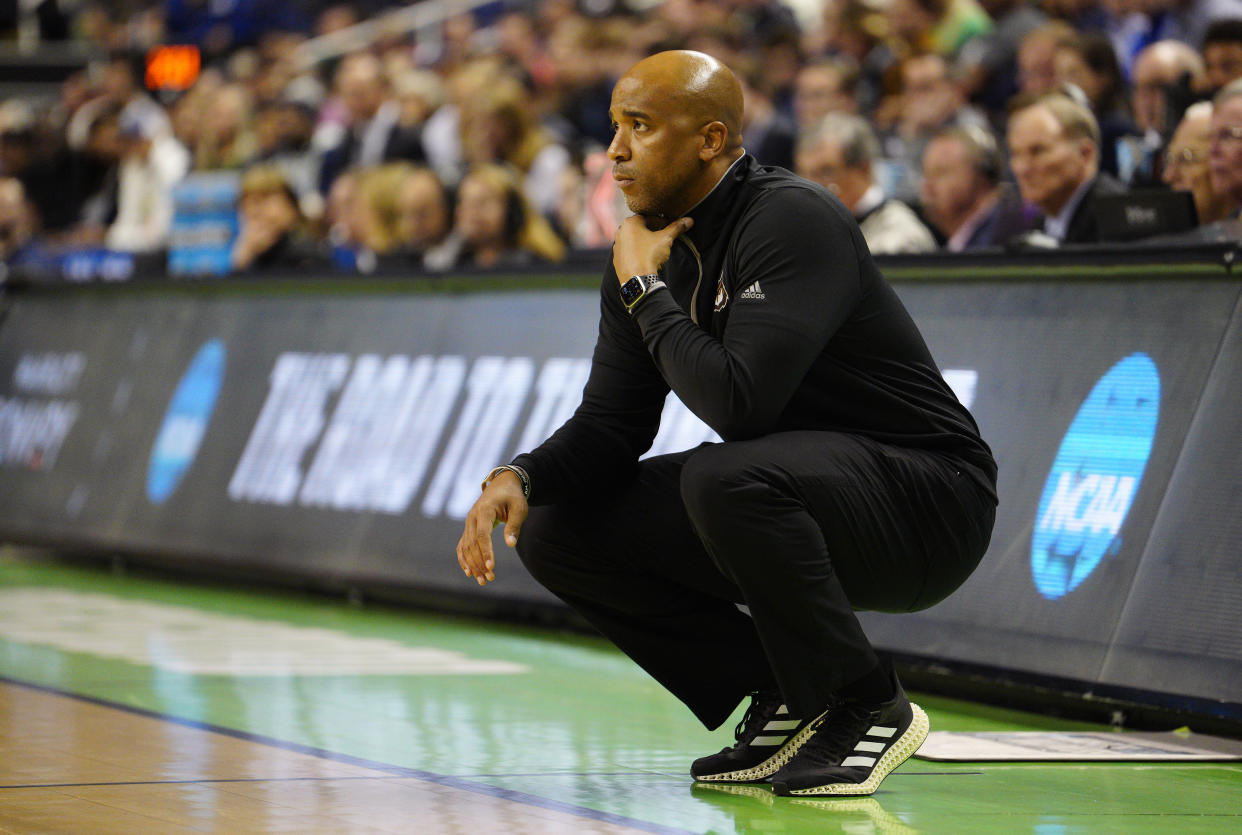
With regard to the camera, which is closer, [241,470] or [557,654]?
[557,654]

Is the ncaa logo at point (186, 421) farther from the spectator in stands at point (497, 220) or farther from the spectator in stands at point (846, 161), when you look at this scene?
the spectator in stands at point (846, 161)

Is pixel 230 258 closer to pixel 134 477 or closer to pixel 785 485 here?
pixel 134 477

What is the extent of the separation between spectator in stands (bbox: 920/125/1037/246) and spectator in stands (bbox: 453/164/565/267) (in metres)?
2.05

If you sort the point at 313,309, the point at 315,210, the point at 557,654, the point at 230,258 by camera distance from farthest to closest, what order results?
the point at 315,210
the point at 230,258
the point at 313,309
the point at 557,654

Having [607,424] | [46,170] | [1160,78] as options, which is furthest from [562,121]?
[607,424]

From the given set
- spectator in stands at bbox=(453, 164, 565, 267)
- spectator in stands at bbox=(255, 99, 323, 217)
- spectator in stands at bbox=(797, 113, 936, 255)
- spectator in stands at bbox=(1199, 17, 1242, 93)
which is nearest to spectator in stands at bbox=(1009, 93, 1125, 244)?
spectator in stands at bbox=(797, 113, 936, 255)

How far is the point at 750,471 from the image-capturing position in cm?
383

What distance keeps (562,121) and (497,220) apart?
3.63 m

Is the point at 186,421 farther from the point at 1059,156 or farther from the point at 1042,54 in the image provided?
the point at 1042,54

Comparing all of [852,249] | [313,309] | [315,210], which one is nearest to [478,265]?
[313,309]

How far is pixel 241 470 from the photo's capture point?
8.64 meters

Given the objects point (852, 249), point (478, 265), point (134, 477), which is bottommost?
point (134, 477)

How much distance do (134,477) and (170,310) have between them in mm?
866

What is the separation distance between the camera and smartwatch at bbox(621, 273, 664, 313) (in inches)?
157
